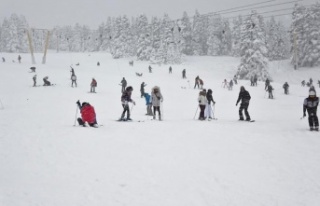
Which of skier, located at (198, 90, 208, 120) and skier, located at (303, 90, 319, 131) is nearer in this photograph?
skier, located at (303, 90, 319, 131)

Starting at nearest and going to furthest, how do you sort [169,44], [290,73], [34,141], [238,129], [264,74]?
[34,141]
[238,129]
[264,74]
[290,73]
[169,44]

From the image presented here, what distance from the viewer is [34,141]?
10.7 metres

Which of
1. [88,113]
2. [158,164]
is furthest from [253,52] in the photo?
[158,164]

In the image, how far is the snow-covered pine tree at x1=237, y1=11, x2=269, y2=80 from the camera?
51.4 metres

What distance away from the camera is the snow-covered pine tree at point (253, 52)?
51.4 m

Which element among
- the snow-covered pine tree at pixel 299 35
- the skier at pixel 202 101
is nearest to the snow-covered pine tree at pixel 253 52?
the snow-covered pine tree at pixel 299 35

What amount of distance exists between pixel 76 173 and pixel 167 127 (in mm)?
7169

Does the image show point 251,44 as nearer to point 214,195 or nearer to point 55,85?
point 55,85

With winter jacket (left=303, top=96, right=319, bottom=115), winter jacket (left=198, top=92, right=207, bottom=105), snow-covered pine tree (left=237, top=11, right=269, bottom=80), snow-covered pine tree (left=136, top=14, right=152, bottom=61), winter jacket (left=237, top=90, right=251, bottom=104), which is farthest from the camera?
snow-covered pine tree (left=136, top=14, right=152, bottom=61)

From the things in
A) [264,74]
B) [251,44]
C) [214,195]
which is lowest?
[214,195]

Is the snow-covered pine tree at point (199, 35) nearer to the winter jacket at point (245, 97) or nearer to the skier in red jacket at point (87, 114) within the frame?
the winter jacket at point (245, 97)

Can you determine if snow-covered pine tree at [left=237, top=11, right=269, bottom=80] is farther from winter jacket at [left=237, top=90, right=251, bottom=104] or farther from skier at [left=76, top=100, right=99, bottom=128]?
skier at [left=76, top=100, right=99, bottom=128]

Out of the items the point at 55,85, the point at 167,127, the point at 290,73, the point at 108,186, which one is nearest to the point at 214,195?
the point at 108,186

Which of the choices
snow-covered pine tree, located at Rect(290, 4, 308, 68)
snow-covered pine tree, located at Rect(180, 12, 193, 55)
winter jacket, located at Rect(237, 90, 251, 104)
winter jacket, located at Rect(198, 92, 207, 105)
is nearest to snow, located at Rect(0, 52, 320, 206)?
winter jacket, located at Rect(237, 90, 251, 104)
